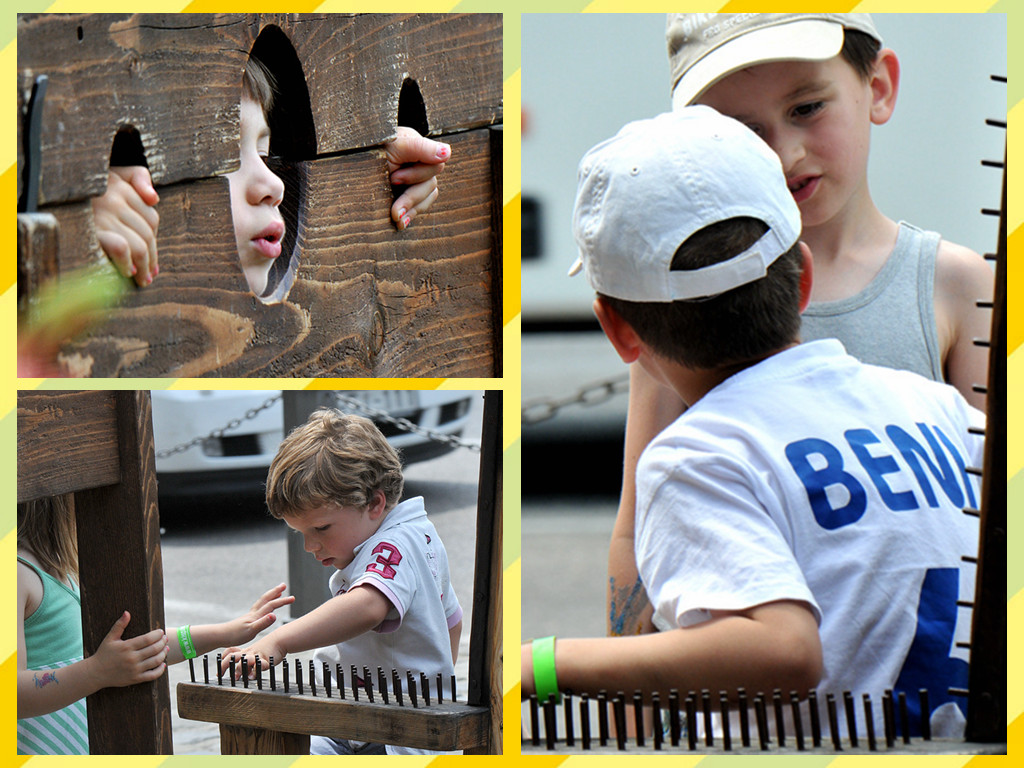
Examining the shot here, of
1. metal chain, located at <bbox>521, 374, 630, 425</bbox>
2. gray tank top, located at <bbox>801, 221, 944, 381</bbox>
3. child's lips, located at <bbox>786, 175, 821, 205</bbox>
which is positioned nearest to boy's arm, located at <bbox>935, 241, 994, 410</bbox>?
gray tank top, located at <bbox>801, 221, 944, 381</bbox>

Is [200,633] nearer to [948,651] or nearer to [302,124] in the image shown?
[302,124]

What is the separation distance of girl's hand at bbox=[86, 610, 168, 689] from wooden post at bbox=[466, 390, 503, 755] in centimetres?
36

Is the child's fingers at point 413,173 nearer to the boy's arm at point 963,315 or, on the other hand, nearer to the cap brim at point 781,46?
the cap brim at point 781,46

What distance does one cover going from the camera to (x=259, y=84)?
3.15ft

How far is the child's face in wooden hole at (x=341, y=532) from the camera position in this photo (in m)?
1.12

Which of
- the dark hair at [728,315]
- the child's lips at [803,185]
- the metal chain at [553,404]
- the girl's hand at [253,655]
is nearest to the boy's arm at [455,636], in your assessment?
the girl's hand at [253,655]

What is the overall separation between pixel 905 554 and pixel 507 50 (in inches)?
28.6

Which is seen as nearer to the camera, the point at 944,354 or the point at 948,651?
the point at 948,651

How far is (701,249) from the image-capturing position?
0.94 m

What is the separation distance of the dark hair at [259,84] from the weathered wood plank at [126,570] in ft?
1.18

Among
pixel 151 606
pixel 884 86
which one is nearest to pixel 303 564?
pixel 151 606

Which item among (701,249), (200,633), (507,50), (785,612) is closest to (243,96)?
(507,50)

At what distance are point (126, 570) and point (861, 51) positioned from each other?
1136 millimetres

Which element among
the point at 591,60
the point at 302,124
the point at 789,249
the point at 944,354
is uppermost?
the point at 591,60
